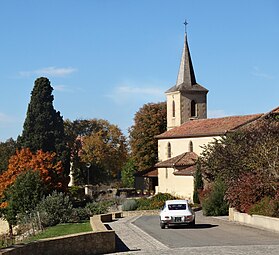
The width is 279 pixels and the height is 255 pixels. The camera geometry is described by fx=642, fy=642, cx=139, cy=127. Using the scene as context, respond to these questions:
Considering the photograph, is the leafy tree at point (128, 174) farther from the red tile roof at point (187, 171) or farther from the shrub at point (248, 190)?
the shrub at point (248, 190)

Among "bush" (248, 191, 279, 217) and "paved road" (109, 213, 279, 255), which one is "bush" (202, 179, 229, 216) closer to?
"paved road" (109, 213, 279, 255)

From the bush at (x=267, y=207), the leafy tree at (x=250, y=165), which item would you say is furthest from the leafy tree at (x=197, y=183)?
the bush at (x=267, y=207)

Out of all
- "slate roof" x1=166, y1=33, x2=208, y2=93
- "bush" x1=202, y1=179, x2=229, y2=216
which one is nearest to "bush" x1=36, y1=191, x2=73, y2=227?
"bush" x1=202, y1=179, x2=229, y2=216

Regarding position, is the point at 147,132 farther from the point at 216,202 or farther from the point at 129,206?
the point at 216,202

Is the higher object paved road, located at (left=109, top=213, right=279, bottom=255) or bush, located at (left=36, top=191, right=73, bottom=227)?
bush, located at (left=36, top=191, right=73, bottom=227)

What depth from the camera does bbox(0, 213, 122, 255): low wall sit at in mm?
18859

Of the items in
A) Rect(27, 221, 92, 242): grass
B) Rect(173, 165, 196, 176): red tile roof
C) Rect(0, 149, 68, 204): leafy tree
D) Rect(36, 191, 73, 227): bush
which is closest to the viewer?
Rect(27, 221, 92, 242): grass

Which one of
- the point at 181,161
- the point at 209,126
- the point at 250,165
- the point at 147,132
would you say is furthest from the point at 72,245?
the point at 147,132

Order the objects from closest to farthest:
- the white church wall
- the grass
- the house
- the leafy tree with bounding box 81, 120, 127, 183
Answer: the grass < the house < the white church wall < the leafy tree with bounding box 81, 120, 127, 183

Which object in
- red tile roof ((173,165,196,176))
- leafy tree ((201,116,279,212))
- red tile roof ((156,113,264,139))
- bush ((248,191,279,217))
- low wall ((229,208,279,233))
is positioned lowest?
low wall ((229,208,279,233))

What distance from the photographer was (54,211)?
37969mm

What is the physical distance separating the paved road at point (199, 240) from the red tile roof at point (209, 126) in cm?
3213

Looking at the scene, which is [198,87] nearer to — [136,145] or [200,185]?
[136,145]

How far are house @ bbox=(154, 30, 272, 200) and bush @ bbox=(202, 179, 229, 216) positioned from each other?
57.0ft
